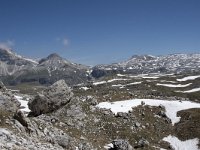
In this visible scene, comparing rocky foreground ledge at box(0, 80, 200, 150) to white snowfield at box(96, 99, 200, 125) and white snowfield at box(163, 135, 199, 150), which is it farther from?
white snowfield at box(96, 99, 200, 125)

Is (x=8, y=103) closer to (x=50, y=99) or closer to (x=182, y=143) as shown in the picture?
(x=50, y=99)

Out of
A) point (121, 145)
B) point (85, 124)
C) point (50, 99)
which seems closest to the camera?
point (121, 145)

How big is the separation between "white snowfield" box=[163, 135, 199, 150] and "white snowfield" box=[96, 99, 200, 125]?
19.2ft

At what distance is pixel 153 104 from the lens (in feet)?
213

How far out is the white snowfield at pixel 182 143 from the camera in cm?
5270

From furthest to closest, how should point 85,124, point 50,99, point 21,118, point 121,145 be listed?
point 85,124, point 50,99, point 121,145, point 21,118

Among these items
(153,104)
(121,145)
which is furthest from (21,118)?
(153,104)

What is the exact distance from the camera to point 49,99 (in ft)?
165

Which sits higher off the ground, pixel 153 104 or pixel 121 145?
pixel 153 104

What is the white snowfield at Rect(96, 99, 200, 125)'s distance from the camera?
61.2m

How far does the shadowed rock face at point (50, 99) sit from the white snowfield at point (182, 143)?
1648 centimetres

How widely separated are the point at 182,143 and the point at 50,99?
20662 millimetres

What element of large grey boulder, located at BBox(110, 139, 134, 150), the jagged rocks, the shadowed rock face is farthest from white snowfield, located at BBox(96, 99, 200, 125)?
the jagged rocks

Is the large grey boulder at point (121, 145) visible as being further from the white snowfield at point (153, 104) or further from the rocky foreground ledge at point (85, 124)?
the white snowfield at point (153, 104)
